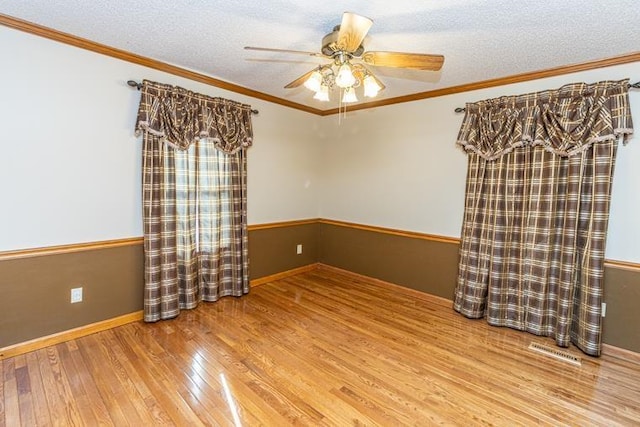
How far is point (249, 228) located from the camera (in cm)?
387

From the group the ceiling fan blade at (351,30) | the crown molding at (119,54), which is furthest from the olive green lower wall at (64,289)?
the ceiling fan blade at (351,30)

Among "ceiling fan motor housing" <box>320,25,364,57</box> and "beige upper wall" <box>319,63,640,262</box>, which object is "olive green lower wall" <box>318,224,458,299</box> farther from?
"ceiling fan motor housing" <box>320,25,364,57</box>

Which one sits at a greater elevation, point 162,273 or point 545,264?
point 545,264

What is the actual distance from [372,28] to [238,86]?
186cm

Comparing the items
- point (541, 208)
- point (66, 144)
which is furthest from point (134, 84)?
point (541, 208)

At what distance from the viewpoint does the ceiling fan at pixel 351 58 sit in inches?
66.4

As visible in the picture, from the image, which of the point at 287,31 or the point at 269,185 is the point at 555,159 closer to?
the point at 287,31

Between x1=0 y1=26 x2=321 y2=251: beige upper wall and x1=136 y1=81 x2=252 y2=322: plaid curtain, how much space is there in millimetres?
170

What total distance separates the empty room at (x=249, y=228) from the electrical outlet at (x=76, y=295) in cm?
1

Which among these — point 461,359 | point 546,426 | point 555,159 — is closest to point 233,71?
point 555,159

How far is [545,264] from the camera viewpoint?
2.80 meters

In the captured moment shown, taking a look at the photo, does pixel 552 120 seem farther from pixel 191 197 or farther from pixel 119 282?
pixel 119 282

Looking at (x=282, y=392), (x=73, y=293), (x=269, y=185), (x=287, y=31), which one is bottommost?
(x=282, y=392)

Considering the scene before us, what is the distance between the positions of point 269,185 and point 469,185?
92.1 inches
